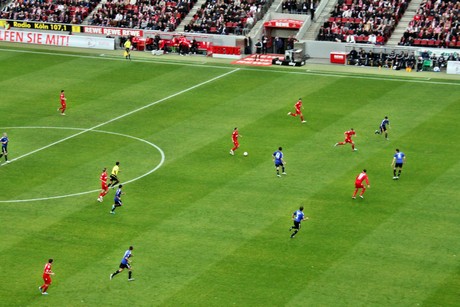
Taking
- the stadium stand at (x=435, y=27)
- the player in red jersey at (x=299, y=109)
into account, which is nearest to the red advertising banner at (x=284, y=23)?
the stadium stand at (x=435, y=27)

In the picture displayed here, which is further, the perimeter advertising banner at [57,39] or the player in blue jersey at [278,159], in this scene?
the perimeter advertising banner at [57,39]

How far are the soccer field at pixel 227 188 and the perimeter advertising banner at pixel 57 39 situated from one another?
355 inches

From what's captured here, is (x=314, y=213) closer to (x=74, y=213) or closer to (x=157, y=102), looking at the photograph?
(x=74, y=213)

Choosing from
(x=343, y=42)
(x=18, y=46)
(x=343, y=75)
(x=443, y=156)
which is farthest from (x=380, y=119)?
(x=18, y=46)

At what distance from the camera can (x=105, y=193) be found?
58.4 m

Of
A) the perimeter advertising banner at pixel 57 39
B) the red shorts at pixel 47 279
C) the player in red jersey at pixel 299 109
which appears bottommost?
the red shorts at pixel 47 279

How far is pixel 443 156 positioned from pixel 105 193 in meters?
21.3

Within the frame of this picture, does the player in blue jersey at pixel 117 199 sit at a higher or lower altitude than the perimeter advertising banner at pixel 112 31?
lower

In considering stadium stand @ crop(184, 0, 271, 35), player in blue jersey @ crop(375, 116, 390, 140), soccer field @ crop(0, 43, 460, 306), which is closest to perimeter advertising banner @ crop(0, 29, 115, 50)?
stadium stand @ crop(184, 0, 271, 35)

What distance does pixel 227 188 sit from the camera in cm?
5962

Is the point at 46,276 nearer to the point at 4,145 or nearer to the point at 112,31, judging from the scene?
the point at 4,145

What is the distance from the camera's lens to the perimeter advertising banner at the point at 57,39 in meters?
98.9

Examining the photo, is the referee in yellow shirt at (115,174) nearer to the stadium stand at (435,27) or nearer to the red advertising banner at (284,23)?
the stadium stand at (435,27)

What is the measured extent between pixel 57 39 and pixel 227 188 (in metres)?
45.2
